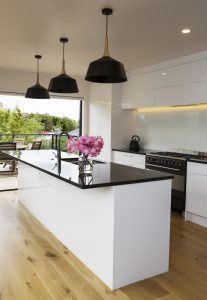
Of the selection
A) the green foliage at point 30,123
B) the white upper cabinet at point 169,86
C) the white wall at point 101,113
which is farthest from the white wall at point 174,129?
the green foliage at point 30,123

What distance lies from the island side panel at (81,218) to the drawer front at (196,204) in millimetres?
1936

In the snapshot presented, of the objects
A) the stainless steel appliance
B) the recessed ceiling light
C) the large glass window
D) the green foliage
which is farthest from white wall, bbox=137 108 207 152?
the green foliage

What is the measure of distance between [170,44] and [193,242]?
2.57m

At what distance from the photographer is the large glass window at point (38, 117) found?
670cm

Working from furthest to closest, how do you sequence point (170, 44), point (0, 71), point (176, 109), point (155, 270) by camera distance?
1. point (0, 71)
2. point (176, 109)
3. point (170, 44)
4. point (155, 270)

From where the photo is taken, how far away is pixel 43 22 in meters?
3.07

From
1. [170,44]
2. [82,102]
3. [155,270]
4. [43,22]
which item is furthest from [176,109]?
[155,270]

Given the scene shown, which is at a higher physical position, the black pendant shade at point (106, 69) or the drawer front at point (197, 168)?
the black pendant shade at point (106, 69)

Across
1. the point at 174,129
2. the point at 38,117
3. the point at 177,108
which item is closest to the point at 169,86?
the point at 177,108

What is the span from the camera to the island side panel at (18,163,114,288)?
7.87ft

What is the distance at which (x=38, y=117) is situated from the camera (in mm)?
7164

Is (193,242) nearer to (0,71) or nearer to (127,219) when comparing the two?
(127,219)

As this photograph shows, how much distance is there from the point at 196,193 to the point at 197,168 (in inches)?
14.3

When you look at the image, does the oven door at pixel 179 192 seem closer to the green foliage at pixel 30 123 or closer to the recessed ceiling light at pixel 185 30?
the recessed ceiling light at pixel 185 30
